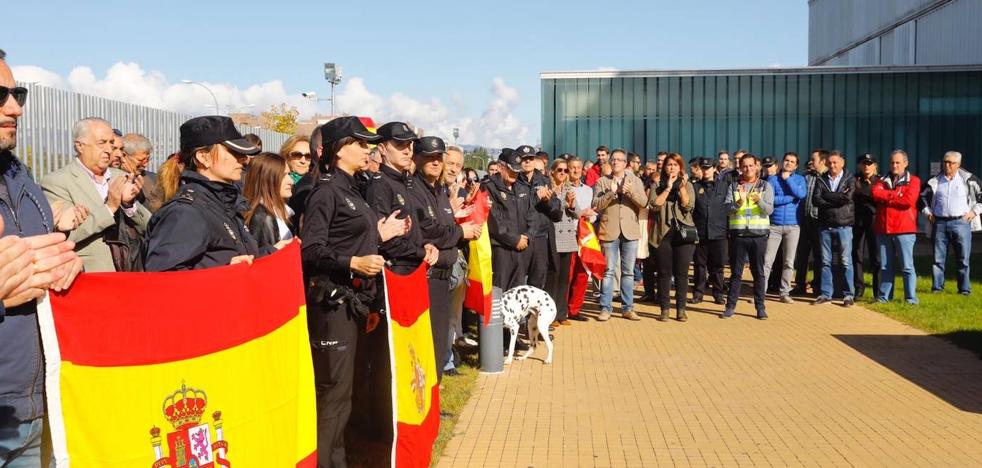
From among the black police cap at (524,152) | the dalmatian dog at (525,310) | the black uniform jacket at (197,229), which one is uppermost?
the black police cap at (524,152)

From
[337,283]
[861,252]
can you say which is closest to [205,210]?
[337,283]

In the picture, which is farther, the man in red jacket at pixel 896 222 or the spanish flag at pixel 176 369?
the man in red jacket at pixel 896 222

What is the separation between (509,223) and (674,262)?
362cm

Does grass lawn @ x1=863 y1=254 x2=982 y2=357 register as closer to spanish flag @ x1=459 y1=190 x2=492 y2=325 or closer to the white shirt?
the white shirt

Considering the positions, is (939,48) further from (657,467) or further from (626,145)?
(657,467)

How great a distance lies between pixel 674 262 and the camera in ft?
47.0

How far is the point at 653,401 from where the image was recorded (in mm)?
9055

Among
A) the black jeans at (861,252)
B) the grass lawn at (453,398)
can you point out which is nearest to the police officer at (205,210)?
the grass lawn at (453,398)

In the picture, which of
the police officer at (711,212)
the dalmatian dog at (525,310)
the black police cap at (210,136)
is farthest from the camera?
the police officer at (711,212)

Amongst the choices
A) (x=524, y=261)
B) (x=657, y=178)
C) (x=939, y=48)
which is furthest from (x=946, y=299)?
(x=939, y=48)

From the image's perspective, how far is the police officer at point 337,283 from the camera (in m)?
5.84

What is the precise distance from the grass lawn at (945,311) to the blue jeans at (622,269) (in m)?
3.82

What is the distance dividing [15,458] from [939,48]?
5181cm

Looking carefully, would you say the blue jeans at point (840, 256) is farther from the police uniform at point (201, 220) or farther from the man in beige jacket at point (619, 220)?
the police uniform at point (201, 220)
